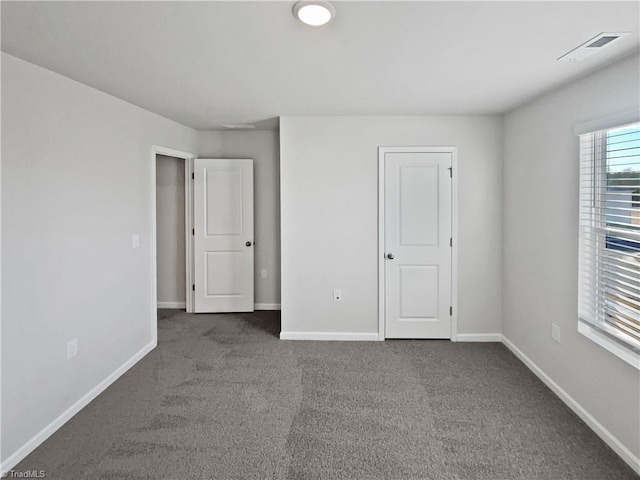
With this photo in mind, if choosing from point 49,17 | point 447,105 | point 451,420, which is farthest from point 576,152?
point 49,17

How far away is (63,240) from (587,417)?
3.68 m

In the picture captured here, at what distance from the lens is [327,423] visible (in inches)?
93.6

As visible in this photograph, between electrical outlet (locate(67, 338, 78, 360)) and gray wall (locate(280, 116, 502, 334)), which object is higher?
gray wall (locate(280, 116, 502, 334))

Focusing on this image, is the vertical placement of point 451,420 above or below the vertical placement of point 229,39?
below

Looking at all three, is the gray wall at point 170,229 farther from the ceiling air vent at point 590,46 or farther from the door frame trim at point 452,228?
the ceiling air vent at point 590,46

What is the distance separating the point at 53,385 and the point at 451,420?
8.64 feet

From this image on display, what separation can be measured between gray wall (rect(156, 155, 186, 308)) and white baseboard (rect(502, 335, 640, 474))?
164 inches

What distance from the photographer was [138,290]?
3.41m

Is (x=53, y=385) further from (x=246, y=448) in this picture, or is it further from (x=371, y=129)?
(x=371, y=129)

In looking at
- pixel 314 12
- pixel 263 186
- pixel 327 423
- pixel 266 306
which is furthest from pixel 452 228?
pixel 314 12

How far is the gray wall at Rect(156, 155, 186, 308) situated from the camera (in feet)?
15.9

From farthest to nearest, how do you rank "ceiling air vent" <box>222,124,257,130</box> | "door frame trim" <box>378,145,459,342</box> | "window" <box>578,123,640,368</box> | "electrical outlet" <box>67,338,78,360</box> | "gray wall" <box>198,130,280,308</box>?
"gray wall" <box>198,130,280,308</box> → "ceiling air vent" <box>222,124,257,130</box> → "door frame trim" <box>378,145,459,342</box> → "electrical outlet" <box>67,338,78,360</box> → "window" <box>578,123,640,368</box>

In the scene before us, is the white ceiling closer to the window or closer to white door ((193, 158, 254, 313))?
the window

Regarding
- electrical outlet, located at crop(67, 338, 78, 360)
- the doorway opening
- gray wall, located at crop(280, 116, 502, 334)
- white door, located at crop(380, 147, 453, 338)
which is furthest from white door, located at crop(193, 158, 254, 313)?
electrical outlet, located at crop(67, 338, 78, 360)
